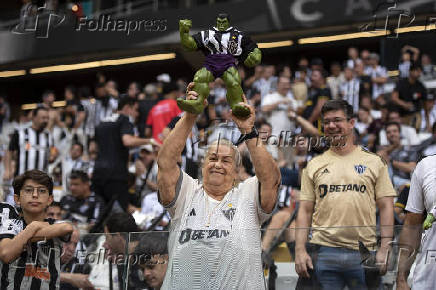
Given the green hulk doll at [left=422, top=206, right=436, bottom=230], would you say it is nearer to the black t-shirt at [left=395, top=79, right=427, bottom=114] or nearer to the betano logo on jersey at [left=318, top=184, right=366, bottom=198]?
the betano logo on jersey at [left=318, top=184, right=366, bottom=198]

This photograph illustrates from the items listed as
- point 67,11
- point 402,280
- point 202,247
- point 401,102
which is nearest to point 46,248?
point 202,247

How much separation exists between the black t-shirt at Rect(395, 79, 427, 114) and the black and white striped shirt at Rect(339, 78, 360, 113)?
2.44 feet

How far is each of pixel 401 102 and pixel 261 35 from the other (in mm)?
6000

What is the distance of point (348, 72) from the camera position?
1218cm

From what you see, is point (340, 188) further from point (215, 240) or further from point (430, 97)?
point (430, 97)

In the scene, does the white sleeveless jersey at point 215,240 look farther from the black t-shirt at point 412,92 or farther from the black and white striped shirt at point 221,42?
the black t-shirt at point 412,92

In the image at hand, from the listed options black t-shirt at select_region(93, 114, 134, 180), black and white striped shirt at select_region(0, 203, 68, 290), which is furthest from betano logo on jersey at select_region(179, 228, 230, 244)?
black t-shirt at select_region(93, 114, 134, 180)

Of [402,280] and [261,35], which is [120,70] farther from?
[402,280]

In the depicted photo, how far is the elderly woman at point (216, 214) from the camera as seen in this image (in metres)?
4.38

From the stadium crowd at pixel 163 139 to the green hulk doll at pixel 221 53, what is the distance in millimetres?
1164

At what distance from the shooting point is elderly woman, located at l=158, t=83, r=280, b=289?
4383mm

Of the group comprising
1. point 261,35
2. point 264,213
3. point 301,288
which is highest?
point 261,35

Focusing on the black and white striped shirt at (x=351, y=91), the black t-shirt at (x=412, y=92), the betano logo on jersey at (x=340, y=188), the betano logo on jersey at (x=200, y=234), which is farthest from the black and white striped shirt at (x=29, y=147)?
the betano logo on jersey at (x=200, y=234)

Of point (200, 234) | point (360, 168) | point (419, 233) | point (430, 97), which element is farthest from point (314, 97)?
point (200, 234)
